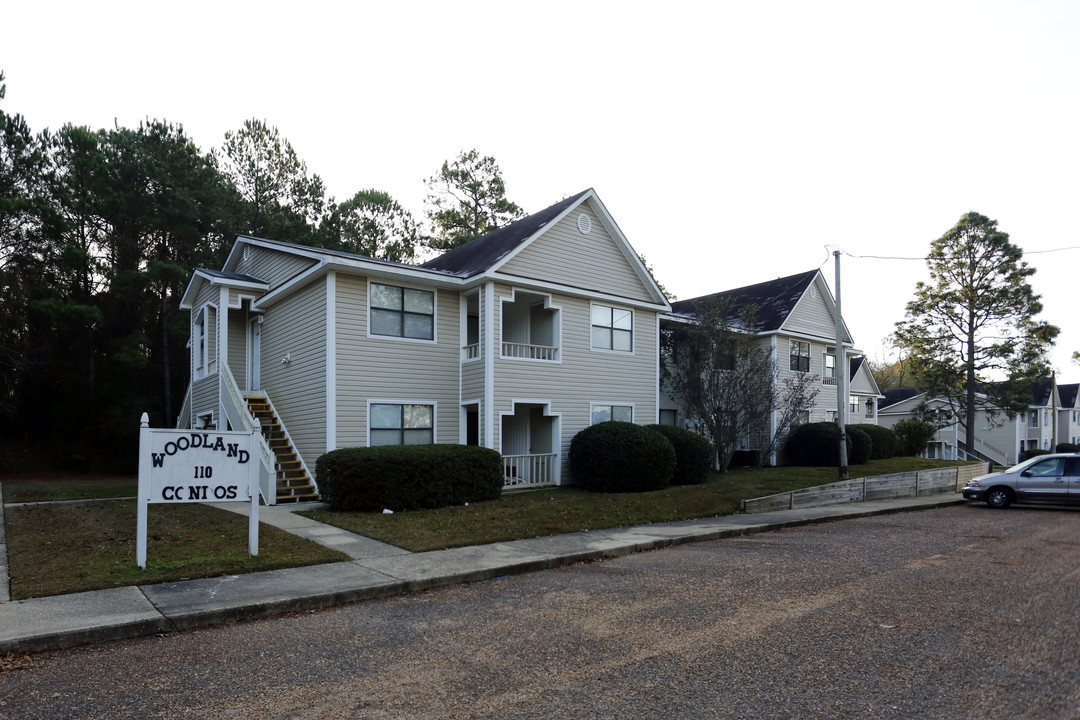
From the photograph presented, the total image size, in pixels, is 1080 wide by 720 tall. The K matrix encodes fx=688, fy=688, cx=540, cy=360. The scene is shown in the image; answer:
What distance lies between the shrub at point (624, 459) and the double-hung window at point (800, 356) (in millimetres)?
13138

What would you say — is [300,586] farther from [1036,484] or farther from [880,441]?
[880,441]

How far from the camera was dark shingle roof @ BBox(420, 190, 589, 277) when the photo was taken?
19.2 m

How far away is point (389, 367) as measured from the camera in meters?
17.9

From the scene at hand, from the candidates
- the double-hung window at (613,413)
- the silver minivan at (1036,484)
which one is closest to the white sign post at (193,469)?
the double-hung window at (613,413)

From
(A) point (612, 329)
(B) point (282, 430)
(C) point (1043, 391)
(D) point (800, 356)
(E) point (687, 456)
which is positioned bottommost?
(E) point (687, 456)

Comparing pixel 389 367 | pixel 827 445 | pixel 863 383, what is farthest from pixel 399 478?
pixel 863 383

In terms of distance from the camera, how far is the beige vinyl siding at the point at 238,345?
22016 millimetres

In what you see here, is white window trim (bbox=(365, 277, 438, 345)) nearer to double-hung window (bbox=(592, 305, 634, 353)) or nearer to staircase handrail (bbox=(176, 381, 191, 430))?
double-hung window (bbox=(592, 305, 634, 353))

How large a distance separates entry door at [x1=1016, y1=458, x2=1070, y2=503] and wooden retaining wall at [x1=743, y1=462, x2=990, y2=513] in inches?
126

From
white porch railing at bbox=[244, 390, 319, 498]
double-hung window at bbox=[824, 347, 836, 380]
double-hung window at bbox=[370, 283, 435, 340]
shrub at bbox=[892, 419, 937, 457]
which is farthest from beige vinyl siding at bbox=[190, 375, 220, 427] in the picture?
shrub at bbox=[892, 419, 937, 457]

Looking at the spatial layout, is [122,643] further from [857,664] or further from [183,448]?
[857,664]

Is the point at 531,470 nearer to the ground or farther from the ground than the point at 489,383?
nearer to the ground

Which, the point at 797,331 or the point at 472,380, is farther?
the point at 797,331

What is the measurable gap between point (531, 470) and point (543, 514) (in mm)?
5985
